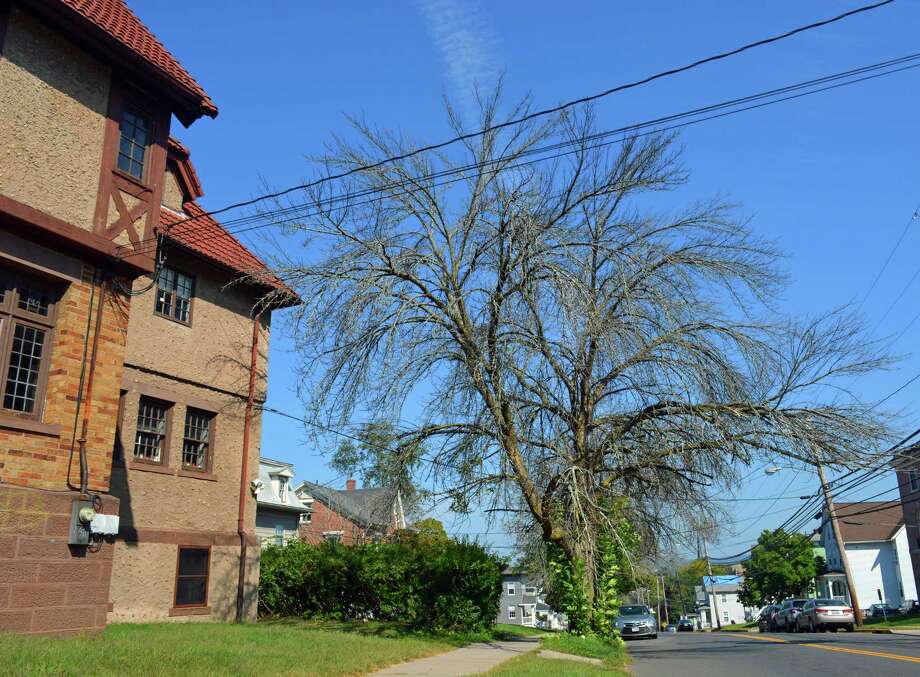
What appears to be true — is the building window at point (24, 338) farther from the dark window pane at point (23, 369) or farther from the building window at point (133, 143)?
the building window at point (133, 143)

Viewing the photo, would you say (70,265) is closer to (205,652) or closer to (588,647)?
(205,652)

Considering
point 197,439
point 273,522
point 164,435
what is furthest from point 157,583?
point 273,522

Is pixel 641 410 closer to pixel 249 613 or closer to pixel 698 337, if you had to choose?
pixel 698 337

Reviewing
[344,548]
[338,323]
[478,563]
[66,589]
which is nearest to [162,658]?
[66,589]

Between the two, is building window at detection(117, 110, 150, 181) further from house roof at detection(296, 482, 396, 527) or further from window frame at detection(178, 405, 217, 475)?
house roof at detection(296, 482, 396, 527)

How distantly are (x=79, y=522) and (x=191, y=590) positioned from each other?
7.91 m

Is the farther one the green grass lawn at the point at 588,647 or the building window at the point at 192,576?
the building window at the point at 192,576

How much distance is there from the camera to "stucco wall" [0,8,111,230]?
10.4 m

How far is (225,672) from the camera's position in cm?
854

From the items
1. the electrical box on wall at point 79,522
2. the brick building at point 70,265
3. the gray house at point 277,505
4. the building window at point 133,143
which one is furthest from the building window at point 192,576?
the gray house at point 277,505

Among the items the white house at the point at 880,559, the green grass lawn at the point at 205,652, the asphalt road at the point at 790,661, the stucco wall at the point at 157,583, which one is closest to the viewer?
the green grass lawn at the point at 205,652

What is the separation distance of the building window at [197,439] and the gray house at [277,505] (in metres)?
14.2

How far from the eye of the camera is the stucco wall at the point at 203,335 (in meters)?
17.0

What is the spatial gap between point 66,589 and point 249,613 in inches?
371
